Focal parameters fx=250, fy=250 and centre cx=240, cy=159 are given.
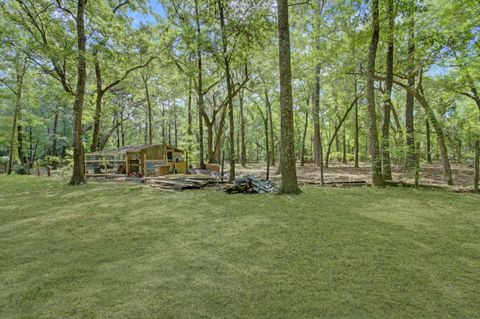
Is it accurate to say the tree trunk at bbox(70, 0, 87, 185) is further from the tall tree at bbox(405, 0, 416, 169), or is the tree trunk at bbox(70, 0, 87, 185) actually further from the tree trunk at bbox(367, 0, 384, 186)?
the tall tree at bbox(405, 0, 416, 169)

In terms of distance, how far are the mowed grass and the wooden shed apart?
8898 mm

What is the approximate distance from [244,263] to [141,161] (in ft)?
42.8

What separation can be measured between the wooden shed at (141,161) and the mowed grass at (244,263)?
890cm

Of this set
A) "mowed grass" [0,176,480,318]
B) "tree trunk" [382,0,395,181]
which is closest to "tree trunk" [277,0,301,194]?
"mowed grass" [0,176,480,318]

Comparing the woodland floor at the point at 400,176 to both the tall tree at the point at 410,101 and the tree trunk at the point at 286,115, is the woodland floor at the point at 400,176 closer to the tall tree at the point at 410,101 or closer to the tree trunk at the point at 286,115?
the tall tree at the point at 410,101

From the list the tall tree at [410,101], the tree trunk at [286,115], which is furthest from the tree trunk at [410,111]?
the tree trunk at [286,115]

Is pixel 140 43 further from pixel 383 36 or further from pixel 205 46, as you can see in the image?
pixel 383 36

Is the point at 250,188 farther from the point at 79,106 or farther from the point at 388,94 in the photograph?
the point at 79,106

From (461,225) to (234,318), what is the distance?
4.44m

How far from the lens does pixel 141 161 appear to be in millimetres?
14430

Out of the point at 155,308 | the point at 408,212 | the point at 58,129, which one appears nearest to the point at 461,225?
the point at 408,212

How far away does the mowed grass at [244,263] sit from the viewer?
1.97 meters

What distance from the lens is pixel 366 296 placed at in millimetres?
2090

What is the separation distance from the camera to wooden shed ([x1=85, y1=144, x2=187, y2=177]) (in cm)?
1433
